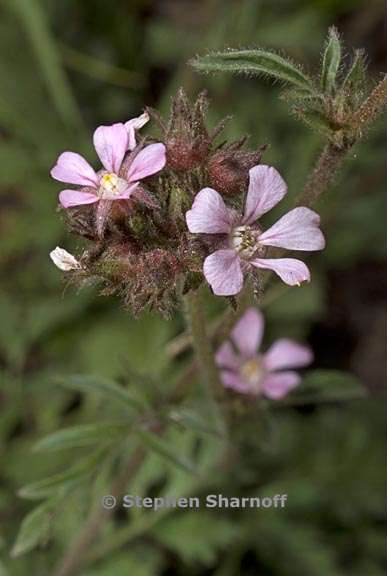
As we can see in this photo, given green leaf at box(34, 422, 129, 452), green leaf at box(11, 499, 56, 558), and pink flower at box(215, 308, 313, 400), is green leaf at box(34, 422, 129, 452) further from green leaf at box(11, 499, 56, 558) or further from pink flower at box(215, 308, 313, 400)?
pink flower at box(215, 308, 313, 400)

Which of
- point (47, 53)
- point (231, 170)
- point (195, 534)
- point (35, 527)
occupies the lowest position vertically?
point (195, 534)

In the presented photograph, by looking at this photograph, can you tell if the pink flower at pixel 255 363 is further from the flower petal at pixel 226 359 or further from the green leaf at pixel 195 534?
the green leaf at pixel 195 534

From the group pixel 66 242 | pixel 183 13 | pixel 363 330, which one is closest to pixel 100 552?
pixel 66 242

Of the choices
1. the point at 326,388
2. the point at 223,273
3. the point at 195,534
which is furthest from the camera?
the point at 195,534

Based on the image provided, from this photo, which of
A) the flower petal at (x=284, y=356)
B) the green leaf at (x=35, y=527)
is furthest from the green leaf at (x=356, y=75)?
the green leaf at (x=35, y=527)

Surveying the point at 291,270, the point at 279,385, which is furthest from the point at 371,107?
the point at 279,385

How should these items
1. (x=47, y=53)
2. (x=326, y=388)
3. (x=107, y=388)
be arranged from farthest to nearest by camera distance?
(x=47, y=53), (x=326, y=388), (x=107, y=388)

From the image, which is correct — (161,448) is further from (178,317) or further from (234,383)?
(178,317)

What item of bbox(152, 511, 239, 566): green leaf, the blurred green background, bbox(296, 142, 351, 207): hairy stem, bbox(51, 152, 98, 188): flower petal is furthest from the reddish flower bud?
bbox(152, 511, 239, 566): green leaf
